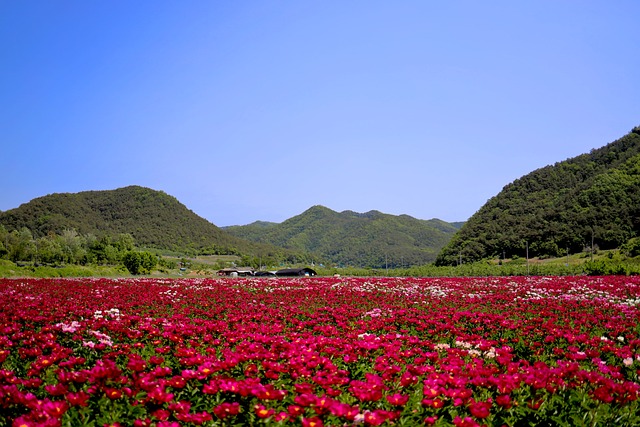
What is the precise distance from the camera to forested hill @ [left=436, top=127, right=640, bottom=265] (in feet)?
226

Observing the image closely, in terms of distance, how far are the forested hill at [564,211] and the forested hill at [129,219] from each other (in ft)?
250

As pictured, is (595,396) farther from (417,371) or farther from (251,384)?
(251,384)

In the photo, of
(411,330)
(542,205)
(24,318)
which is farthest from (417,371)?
(542,205)

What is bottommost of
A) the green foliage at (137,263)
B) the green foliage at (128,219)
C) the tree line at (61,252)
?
the green foliage at (137,263)

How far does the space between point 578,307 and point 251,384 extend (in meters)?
10.4

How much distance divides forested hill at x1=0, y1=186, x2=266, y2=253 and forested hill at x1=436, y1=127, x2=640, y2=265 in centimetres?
7609

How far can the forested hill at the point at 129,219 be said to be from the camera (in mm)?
109938

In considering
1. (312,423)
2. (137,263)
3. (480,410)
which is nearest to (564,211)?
(137,263)

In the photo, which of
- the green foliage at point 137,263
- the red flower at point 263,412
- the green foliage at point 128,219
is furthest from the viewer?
the green foliage at point 128,219

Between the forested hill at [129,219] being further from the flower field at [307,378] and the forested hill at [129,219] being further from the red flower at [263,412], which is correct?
the red flower at [263,412]

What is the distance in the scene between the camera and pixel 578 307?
1090cm

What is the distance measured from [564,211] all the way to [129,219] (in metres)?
112

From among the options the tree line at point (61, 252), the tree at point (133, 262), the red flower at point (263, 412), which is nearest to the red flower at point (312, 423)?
the red flower at point (263, 412)

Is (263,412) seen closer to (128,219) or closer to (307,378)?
(307,378)
